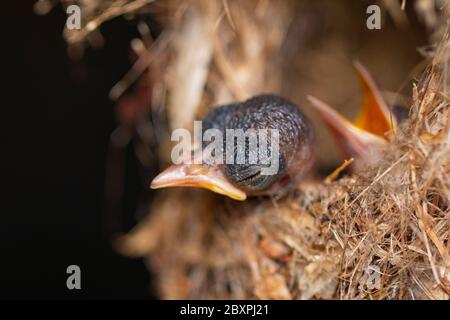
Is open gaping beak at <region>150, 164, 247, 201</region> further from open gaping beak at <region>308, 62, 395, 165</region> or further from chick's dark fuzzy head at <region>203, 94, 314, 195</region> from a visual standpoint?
open gaping beak at <region>308, 62, 395, 165</region>

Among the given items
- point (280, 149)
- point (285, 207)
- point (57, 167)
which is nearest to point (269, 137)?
point (280, 149)

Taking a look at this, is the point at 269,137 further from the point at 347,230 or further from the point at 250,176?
the point at 347,230

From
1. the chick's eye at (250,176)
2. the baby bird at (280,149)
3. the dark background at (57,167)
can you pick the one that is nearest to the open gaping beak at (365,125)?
the baby bird at (280,149)

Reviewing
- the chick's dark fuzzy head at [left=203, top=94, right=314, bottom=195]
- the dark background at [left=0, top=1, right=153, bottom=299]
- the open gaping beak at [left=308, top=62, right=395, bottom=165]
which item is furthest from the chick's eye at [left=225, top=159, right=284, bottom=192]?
the dark background at [left=0, top=1, right=153, bottom=299]

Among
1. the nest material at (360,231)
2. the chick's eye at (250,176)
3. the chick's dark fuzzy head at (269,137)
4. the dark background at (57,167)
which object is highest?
the dark background at (57,167)

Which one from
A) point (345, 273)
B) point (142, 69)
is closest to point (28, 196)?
point (142, 69)

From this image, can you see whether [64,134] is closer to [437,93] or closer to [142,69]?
[142,69]

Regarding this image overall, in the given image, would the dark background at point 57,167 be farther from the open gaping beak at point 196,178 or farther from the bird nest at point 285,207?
the open gaping beak at point 196,178

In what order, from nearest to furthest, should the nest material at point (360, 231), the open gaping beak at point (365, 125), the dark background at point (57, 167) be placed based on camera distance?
the nest material at point (360, 231)
the open gaping beak at point (365, 125)
the dark background at point (57, 167)
